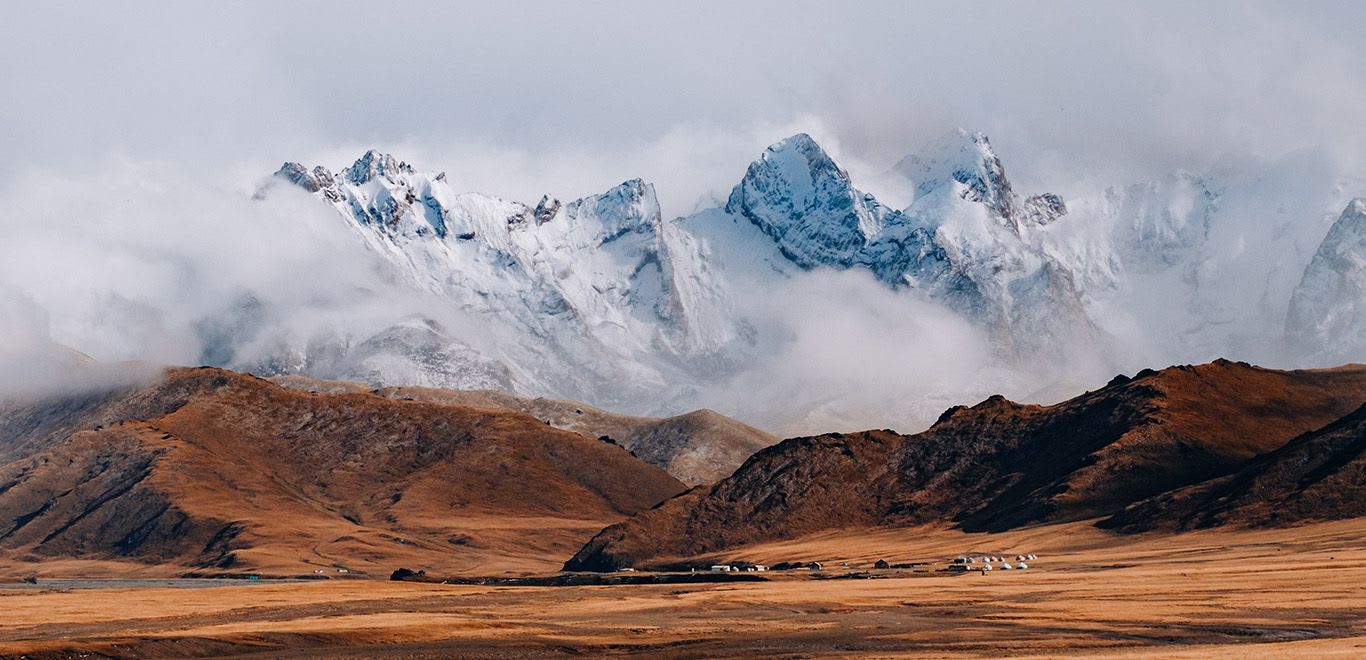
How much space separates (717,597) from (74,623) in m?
62.7

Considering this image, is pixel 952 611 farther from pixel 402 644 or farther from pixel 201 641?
pixel 201 641

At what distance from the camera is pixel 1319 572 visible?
178000mm

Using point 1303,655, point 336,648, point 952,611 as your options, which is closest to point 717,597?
point 952,611

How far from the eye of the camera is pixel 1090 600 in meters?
158

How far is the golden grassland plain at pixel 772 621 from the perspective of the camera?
396 feet

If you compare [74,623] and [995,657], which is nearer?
[995,657]

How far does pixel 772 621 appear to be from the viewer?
146750mm

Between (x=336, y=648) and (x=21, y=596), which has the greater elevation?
(x=21, y=596)

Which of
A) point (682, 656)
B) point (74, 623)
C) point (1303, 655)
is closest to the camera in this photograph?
point (1303, 655)

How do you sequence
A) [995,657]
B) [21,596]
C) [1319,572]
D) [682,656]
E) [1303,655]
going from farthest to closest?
[21,596]
[1319,572]
[682,656]
[995,657]
[1303,655]

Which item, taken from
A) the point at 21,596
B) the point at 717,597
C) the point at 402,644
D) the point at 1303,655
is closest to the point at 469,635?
the point at 402,644

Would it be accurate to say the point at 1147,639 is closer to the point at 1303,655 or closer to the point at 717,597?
the point at 1303,655

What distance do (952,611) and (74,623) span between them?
74.4 metres

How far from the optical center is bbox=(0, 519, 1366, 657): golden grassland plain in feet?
396
